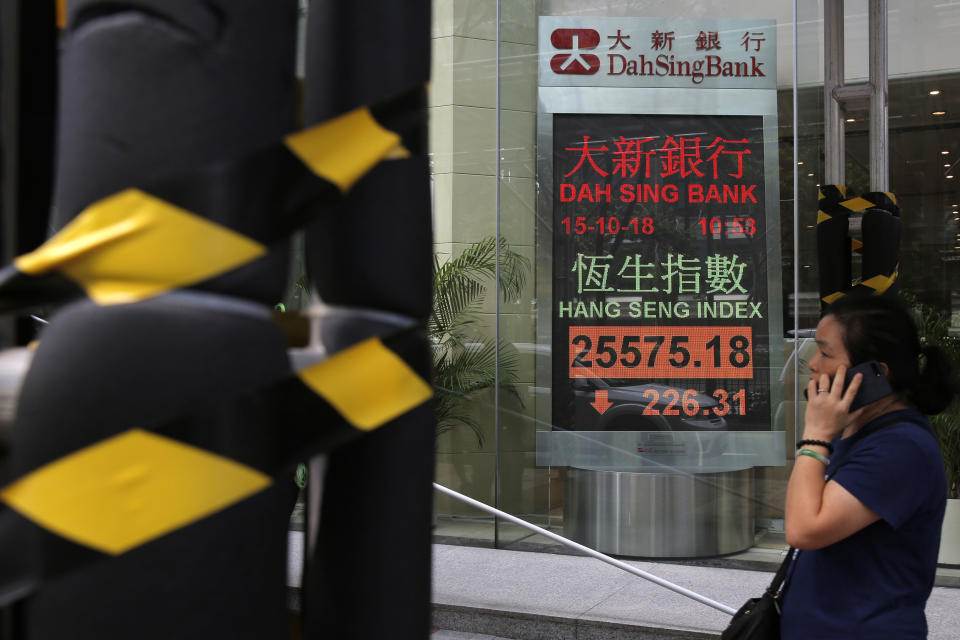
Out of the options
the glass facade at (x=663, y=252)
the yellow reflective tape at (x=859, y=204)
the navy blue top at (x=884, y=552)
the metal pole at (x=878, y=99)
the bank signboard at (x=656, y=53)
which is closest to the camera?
the navy blue top at (x=884, y=552)

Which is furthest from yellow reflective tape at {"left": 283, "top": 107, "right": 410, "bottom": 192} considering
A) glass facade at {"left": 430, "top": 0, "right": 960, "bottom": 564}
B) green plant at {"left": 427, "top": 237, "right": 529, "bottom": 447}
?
green plant at {"left": 427, "top": 237, "right": 529, "bottom": 447}

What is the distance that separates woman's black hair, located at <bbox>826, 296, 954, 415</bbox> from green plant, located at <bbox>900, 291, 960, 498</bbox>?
3682 millimetres

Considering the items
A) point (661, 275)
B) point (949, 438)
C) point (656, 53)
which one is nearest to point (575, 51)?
point (656, 53)

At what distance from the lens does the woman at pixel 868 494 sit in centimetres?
208

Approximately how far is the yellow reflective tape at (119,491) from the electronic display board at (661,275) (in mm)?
6451

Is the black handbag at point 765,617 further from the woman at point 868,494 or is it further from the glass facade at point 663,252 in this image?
the glass facade at point 663,252

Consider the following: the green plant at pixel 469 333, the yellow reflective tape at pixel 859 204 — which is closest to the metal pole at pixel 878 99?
the yellow reflective tape at pixel 859 204

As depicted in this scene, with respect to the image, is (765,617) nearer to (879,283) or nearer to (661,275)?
Answer: (879,283)

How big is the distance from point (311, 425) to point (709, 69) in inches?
268

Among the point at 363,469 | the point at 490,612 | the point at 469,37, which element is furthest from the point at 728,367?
the point at 363,469

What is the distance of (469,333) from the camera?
287 inches

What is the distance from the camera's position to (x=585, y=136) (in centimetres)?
706

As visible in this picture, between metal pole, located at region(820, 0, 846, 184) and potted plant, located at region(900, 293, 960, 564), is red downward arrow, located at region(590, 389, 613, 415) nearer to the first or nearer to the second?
potted plant, located at region(900, 293, 960, 564)

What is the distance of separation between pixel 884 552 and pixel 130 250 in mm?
1984
